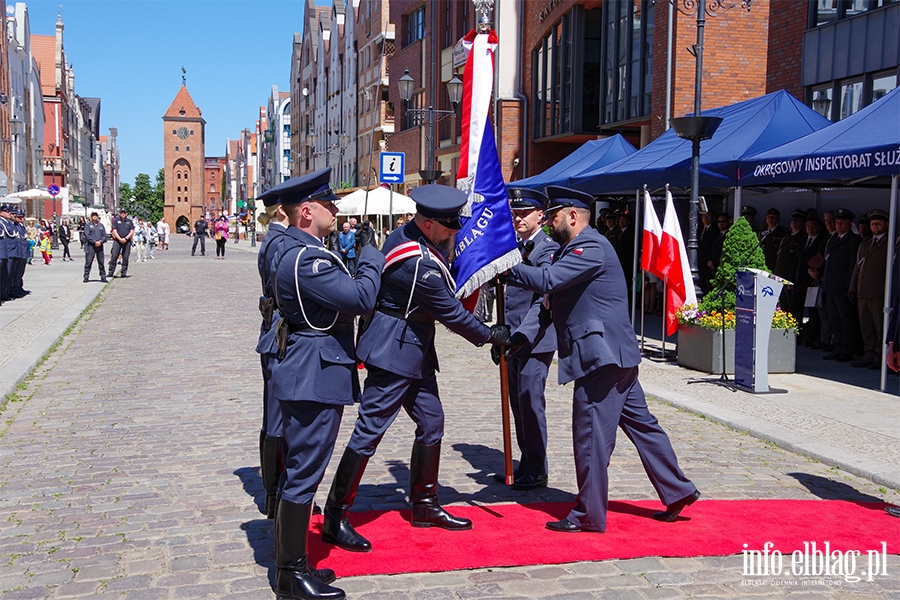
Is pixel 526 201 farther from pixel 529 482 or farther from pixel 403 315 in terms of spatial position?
pixel 529 482

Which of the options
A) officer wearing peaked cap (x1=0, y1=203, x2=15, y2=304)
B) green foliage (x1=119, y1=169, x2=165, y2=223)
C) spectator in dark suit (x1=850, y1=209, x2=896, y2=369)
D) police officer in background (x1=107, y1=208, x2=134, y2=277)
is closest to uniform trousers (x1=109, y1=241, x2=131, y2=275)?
police officer in background (x1=107, y1=208, x2=134, y2=277)

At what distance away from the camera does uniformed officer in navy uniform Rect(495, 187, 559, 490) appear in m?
5.95

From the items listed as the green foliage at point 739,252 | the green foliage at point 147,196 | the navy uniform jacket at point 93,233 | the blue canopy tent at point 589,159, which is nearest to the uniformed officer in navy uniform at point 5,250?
the navy uniform jacket at point 93,233

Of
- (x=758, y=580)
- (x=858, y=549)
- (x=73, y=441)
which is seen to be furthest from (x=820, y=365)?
(x=73, y=441)

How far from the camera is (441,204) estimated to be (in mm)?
4734

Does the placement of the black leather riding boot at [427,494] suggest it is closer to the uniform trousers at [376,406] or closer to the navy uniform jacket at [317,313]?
the uniform trousers at [376,406]

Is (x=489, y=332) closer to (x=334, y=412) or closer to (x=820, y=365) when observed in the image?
(x=334, y=412)

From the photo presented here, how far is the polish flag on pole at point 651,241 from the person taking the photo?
10.6 m

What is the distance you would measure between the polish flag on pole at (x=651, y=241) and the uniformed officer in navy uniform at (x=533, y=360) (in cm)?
472

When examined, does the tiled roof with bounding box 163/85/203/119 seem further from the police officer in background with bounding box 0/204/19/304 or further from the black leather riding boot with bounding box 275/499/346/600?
the black leather riding boot with bounding box 275/499/346/600

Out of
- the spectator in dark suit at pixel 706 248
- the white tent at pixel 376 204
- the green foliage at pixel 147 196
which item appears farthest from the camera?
the green foliage at pixel 147 196

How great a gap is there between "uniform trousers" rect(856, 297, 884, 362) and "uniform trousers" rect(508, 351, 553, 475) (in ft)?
21.0

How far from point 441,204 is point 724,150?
348 inches

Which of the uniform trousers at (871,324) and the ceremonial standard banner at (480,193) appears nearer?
the ceremonial standard banner at (480,193)
